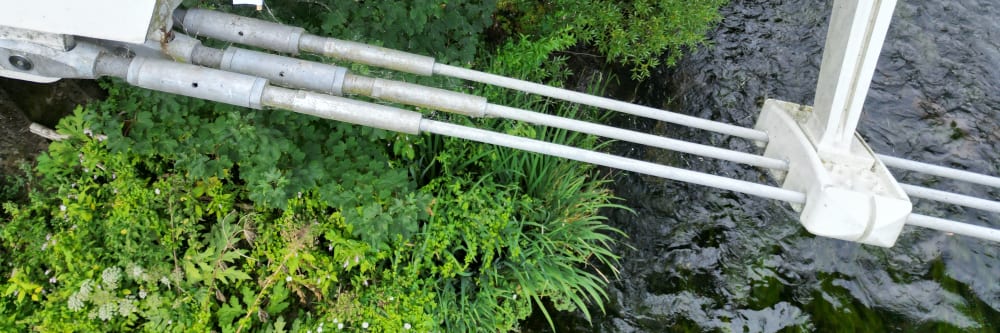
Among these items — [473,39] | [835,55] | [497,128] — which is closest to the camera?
[835,55]

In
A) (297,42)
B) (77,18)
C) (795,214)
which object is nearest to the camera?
(77,18)

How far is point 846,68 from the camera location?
152cm

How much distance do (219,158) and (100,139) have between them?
0.78 m

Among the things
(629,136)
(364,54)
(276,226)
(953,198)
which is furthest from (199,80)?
(953,198)

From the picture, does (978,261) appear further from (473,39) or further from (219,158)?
(219,158)

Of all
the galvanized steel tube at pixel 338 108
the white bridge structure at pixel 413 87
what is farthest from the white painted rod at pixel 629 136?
the galvanized steel tube at pixel 338 108

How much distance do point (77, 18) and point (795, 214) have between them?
340 centimetres

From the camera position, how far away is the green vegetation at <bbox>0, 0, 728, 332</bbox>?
2.18 m

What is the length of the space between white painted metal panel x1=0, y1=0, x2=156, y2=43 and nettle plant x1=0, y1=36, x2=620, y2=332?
0.79m

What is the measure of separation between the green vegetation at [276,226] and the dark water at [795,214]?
1.86 feet

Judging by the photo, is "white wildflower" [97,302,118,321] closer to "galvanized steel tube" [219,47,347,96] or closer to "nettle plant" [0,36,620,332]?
"nettle plant" [0,36,620,332]

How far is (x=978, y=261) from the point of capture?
9.71 ft

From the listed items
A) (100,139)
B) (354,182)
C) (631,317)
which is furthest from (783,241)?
(100,139)

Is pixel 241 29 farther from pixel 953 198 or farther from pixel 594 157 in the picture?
pixel 953 198
